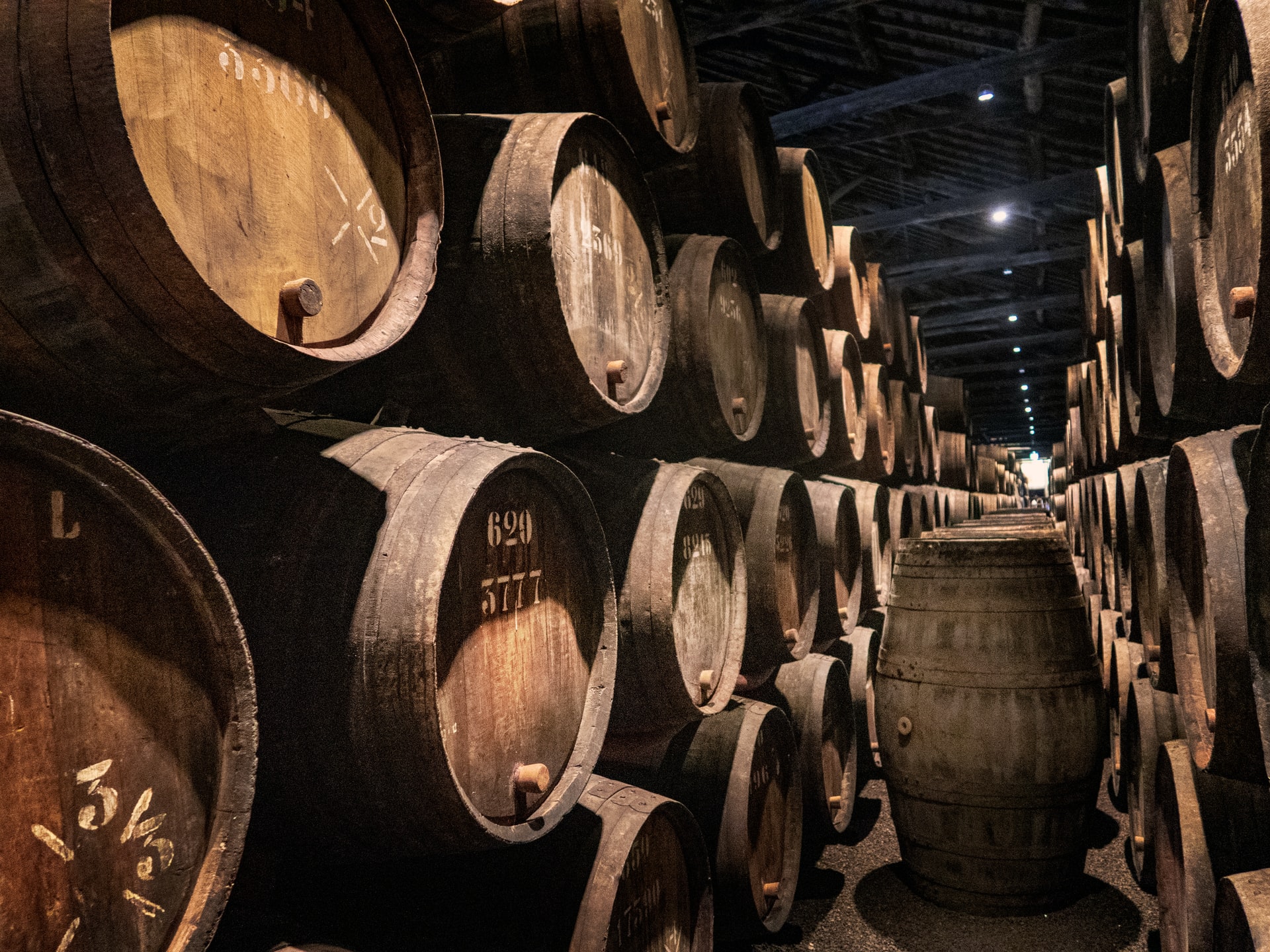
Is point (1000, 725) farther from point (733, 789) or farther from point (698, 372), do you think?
point (698, 372)

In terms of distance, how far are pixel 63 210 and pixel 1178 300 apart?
6.58 feet

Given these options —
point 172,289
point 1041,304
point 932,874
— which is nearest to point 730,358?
point 932,874

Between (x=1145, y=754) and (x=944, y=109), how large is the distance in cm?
686

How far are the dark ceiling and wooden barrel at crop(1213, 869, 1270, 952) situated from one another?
211 inches

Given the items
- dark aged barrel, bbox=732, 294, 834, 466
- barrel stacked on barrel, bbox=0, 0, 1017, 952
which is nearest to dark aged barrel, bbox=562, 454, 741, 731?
barrel stacked on barrel, bbox=0, 0, 1017, 952

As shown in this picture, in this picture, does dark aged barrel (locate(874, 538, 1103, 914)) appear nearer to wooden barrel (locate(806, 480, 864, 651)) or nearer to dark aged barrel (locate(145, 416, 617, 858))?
wooden barrel (locate(806, 480, 864, 651))

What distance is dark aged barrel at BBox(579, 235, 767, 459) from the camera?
2.73 meters

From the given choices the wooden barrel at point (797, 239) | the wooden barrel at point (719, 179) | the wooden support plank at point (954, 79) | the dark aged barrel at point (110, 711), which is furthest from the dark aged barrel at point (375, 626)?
the wooden support plank at point (954, 79)

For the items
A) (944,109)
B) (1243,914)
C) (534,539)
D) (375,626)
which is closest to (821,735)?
(1243,914)

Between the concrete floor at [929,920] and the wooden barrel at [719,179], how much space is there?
2533 millimetres

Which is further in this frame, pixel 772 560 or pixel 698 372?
pixel 772 560

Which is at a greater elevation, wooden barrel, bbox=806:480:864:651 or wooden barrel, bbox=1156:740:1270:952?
wooden barrel, bbox=806:480:864:651

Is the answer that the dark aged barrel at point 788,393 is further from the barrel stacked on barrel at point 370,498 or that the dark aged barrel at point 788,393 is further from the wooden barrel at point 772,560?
the barrel stacked on barrel at point 370,498

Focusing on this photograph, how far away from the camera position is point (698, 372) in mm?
2725
